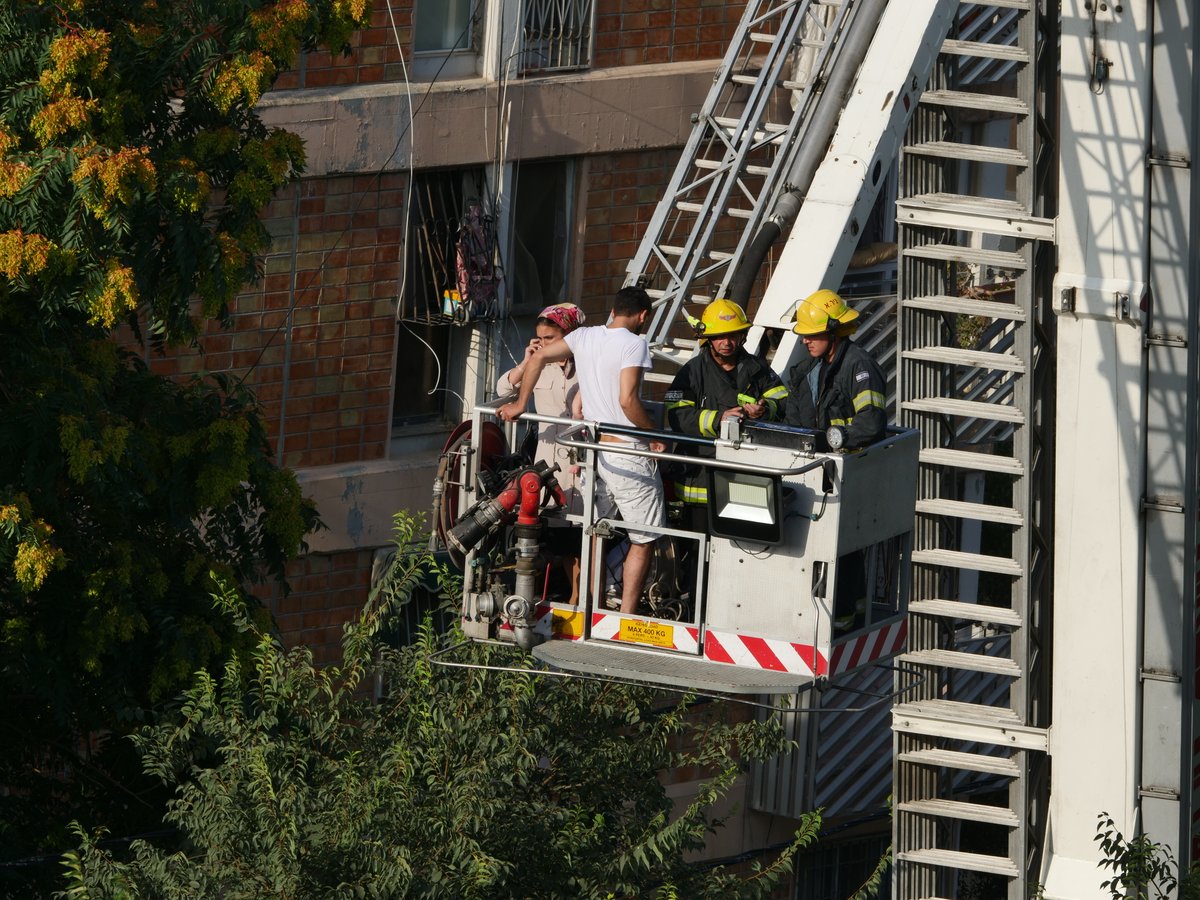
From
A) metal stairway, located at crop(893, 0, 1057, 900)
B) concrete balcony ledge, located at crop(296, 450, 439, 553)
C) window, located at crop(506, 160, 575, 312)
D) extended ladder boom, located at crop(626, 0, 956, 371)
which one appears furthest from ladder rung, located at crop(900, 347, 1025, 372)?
window, located at crop(506, 160, 575, 312)

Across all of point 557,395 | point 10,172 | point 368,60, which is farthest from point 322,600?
point 10,172

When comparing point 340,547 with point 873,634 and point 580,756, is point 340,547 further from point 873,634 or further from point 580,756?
point 873,634

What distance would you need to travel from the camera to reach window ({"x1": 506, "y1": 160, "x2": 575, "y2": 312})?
789 inches

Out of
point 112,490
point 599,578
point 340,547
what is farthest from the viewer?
point 340,547

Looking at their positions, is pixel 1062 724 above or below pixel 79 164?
below

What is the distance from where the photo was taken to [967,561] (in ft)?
41.8

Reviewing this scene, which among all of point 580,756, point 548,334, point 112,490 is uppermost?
point 548,334

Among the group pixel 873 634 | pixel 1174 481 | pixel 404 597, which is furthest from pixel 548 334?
pixel 1174 481

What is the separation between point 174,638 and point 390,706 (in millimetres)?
1320

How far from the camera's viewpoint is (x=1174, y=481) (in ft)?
40.8

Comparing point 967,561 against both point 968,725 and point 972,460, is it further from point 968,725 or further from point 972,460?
point 968,725

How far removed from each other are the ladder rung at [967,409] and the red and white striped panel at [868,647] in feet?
3.70

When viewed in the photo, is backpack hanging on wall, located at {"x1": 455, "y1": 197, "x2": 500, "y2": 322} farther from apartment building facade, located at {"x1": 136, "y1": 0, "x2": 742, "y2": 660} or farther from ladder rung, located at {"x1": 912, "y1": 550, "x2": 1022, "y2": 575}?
ladder rung, located at {"x1": 912, "y1": 550, "x2": 1022, "y2": 575}

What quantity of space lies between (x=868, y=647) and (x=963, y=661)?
0.55 m
